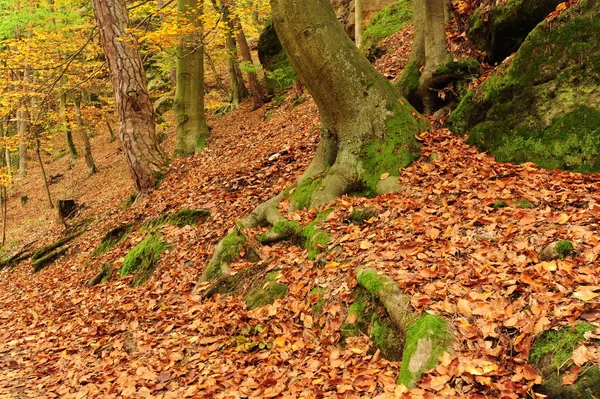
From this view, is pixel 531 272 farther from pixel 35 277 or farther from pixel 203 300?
pixel 35 277

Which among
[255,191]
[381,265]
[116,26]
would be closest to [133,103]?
[116,26]

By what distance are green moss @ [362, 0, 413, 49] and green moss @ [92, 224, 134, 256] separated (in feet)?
29.3

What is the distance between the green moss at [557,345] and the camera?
278 cm

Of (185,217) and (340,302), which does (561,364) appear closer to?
(340,302)

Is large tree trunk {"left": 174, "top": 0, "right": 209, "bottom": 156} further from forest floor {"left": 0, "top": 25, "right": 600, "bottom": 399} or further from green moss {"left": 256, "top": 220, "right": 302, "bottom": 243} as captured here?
green moss {"left": 256, "top": 220, "right": 302, "bottom": 243}

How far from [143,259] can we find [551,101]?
24.1ft

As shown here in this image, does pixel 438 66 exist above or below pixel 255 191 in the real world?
above

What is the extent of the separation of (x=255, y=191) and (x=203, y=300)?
108 inches

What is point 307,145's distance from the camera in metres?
9.28

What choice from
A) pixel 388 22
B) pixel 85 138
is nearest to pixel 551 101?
pixel 388 22

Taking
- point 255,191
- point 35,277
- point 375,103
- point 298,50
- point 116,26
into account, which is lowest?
point 35,277

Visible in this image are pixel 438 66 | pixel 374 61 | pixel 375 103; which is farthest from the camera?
pixel 374 61

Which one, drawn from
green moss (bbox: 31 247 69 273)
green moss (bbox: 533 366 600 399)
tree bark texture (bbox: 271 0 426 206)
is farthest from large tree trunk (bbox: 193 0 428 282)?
green moss (bbox: 31 247 69 273)

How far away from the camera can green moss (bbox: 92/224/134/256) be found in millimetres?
9945
